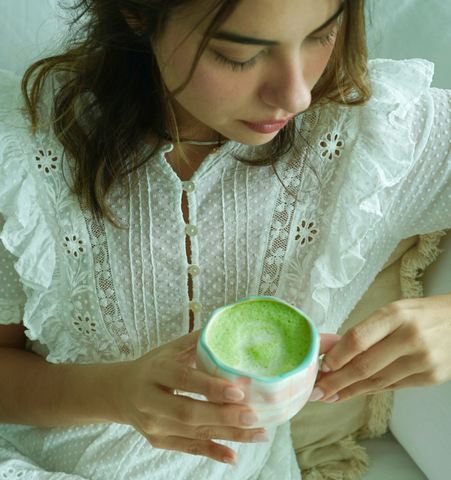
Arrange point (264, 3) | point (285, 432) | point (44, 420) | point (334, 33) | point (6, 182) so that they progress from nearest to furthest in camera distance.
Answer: point (264, 3) → point (334, 33) → point (6, 182) → point (44, 420) → point (285, 432)

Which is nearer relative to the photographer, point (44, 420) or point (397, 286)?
point (44, 420)

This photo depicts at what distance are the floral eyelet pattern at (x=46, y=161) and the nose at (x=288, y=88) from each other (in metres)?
0.35

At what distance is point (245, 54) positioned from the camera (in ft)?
1.97

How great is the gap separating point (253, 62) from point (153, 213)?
0.31 m

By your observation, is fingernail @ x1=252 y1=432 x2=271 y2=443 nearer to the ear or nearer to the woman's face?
the woman's face

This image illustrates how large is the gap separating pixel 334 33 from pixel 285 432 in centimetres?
70

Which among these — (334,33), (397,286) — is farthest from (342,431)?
(334,33)

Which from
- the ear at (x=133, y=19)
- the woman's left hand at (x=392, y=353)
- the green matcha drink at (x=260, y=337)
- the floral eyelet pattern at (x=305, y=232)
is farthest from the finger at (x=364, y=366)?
the ear at (x=133, y=19)

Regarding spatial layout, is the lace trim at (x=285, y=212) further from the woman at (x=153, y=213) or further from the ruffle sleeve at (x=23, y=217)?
the ruffle sleeve at (x=23, y=217)

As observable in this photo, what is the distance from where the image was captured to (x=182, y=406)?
0.60m

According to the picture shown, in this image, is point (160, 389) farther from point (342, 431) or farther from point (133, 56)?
point (342, 431)

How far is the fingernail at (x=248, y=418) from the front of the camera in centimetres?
53

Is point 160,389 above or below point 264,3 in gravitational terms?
below

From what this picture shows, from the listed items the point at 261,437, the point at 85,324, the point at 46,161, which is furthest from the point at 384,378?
the point at 46,161
